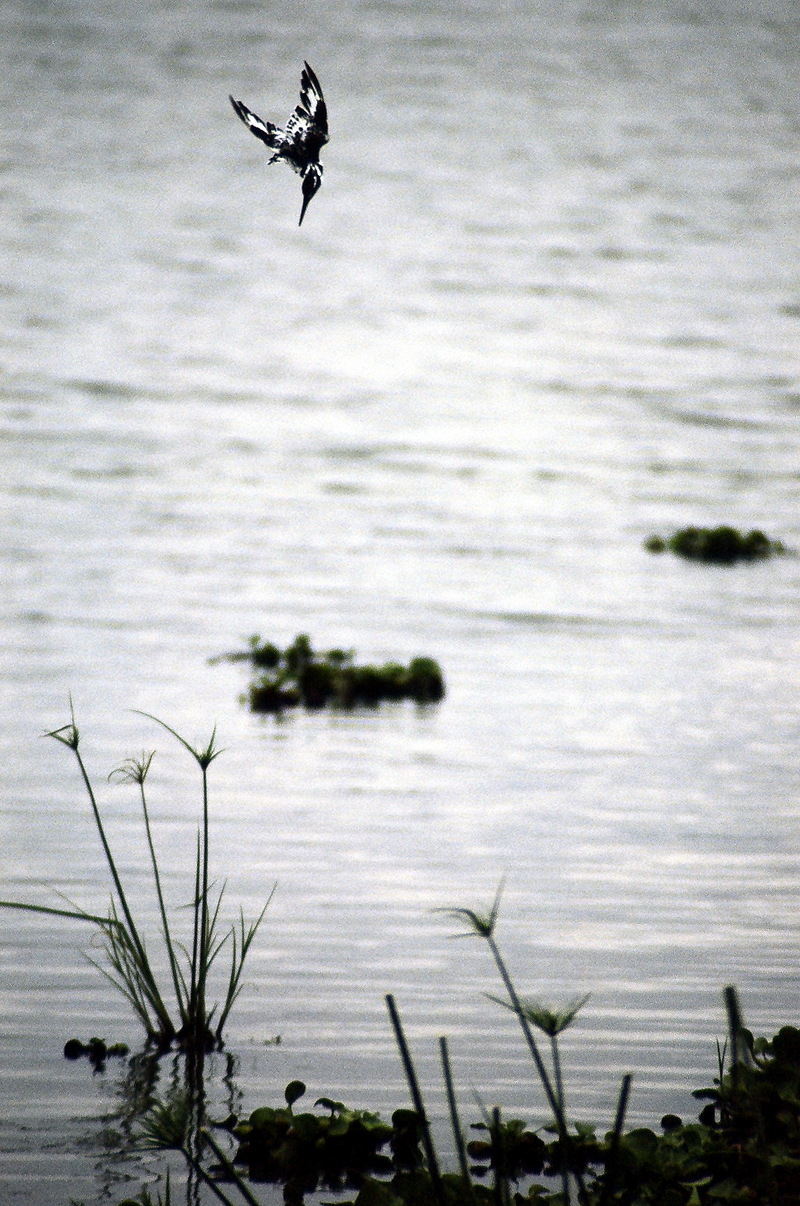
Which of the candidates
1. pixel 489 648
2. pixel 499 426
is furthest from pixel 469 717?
pixel 499 426

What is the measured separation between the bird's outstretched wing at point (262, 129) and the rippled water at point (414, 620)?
211cm

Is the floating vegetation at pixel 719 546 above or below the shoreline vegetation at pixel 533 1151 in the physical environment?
above

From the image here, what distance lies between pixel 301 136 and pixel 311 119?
37 millimetres

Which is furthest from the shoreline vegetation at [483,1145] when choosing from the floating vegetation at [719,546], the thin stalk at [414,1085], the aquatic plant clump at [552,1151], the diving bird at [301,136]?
the floating vegetation at [719,546]

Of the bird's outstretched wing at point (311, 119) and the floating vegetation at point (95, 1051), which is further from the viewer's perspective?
the floating vegetation at point (95, 1051)

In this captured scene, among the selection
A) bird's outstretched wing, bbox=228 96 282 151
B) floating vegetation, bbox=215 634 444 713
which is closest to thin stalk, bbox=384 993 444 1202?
bird's outstretched wing, bbox=228 96 282 151

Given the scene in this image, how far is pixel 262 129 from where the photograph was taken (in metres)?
2.89

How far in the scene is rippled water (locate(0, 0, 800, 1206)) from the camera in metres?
5.02

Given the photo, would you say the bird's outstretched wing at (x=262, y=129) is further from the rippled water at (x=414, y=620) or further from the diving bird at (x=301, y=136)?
the rippled water at (x=414, y=620)

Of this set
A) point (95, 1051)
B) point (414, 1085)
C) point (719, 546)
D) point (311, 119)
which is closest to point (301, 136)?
point (311, 119)

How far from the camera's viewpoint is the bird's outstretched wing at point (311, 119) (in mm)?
2887

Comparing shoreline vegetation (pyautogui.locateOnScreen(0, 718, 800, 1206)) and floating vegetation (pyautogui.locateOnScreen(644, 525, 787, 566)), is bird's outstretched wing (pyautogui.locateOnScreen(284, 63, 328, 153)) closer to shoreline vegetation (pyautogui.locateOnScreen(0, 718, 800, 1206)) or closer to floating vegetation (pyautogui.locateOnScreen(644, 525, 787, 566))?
shoreline vegetation (pyautogui.locateOnScreen(0, 718, 800, 1206))

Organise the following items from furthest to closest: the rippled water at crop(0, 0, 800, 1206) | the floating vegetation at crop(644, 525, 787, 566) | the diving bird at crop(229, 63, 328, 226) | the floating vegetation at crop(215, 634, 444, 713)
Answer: the floating vegetation at crop(644, 525, 787, 566) < the floating vegetation at crop(215, 634, 444, 713) < the rippled water at crop(0, 0, 800, 1206) < the diving bird at crop(229, 63, 328, 226)

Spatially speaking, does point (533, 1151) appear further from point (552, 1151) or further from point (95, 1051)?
point (95, 1051)
